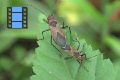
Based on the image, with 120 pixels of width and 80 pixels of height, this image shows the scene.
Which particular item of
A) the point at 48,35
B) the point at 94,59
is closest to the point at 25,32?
the point at 48,35

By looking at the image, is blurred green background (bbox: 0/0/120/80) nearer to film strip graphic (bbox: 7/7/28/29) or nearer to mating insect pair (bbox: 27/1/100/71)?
film strip graphic (bbox: 7/7/28/29)

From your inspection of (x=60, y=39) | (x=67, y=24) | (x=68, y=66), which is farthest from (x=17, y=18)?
(x=67, y=24)

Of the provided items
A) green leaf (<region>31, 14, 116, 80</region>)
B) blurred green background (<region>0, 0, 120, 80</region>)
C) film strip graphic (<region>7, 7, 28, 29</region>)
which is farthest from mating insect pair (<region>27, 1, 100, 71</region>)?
blurred green background (<region>0, 0, 120, 80</region>)

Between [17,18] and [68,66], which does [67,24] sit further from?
[68,66]

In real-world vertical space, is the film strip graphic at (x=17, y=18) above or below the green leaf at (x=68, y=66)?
above

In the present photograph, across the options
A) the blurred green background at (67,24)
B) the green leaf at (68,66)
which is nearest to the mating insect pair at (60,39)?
the green leaf at (68,66)

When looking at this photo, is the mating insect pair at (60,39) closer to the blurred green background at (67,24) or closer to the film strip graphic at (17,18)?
the film strip graphic at (17,18)
